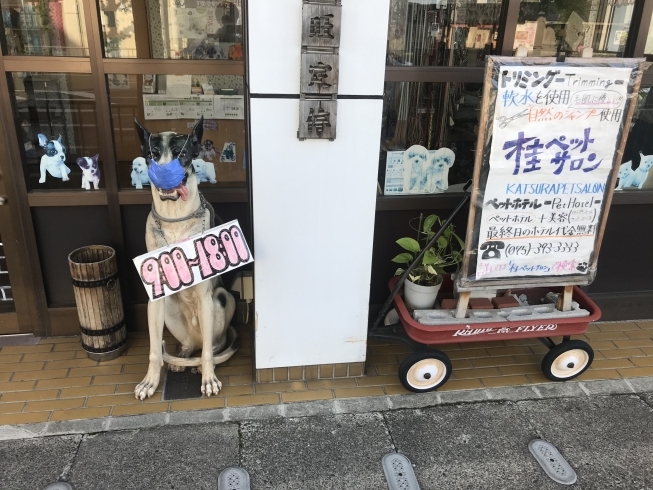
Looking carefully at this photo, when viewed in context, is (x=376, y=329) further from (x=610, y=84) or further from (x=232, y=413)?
(x=610, y=84)

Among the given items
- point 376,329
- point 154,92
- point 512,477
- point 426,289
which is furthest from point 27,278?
point 512,477

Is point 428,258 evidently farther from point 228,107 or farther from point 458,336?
point 228,107

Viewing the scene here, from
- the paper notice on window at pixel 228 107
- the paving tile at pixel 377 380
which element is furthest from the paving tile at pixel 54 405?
the paper notice on window at pixel 228 107

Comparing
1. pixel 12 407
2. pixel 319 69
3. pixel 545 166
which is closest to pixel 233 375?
pixel 12 407

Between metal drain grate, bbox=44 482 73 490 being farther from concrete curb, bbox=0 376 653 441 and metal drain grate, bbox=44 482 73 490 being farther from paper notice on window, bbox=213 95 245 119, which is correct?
paper notice on window, bbox=213 95 245 119

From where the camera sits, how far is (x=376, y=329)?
13.8ft

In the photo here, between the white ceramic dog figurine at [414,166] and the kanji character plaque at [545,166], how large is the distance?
3.36 ft

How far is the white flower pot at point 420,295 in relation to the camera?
3986 mm

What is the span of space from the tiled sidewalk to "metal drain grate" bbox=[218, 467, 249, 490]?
630mm

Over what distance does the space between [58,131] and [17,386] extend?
2.02 metres

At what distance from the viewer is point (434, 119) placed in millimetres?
4551

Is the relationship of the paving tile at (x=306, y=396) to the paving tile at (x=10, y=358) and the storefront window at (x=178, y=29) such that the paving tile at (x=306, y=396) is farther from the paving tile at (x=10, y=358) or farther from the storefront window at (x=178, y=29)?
the storefront window at (x=178, y=29)

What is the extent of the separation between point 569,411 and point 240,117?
3.52 metres

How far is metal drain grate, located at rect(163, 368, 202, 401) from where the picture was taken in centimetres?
388
